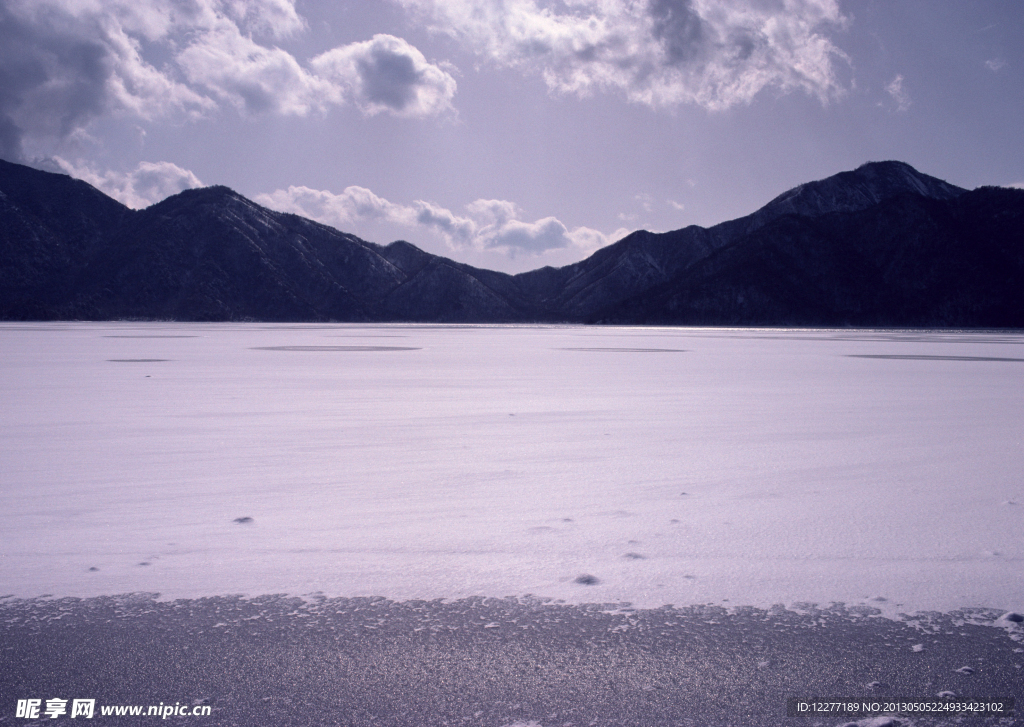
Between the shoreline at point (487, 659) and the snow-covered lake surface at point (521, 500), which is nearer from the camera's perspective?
the shoreline at point (487, 659)

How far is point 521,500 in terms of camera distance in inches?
257

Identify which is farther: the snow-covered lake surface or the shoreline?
the snow-covered lake surface

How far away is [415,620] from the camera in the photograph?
395cm

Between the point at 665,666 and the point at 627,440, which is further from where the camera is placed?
the point at 627,440

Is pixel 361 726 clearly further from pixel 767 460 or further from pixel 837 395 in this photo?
pixel 837 395

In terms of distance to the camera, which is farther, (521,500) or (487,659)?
(521,500)

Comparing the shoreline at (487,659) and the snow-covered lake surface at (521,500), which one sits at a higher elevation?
the snow-covered lake surface at (521,500)

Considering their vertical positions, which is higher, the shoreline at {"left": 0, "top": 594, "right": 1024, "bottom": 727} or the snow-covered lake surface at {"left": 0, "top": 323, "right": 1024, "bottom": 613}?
the snow-covered lake surface at {"left": 0, "top": 323, "right": 1024, "bottom": 613}

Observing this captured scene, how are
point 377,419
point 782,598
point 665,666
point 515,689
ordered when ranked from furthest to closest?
point 377,419, point 782,598, point 665,666, point 515,689

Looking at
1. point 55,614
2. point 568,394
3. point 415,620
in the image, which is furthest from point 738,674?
point 568,394

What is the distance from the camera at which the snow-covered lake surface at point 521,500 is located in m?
4.57

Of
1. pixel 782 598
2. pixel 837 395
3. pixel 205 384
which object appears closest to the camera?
pixel 782 598

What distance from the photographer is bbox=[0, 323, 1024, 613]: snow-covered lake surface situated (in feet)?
15.0

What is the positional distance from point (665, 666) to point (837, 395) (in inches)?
535
